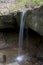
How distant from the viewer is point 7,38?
600 centimetres

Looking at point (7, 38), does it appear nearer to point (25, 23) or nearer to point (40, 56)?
point (25, 23)

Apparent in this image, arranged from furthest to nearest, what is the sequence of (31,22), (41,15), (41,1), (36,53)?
(41,1), (36,53), (31,22), (41,15)

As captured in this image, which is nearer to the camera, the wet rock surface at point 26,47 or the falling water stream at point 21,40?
the wet rock surface at point 26,47

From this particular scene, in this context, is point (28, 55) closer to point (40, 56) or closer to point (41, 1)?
point (40, 56)

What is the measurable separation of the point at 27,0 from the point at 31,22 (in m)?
1.68

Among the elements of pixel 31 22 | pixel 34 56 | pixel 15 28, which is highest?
pixel 31 22

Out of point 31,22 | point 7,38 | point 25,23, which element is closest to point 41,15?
point 31,22

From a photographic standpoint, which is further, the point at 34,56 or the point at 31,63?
the point at 34,56

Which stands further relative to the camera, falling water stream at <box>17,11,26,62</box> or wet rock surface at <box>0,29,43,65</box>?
falling water stream at <box>17,11,26,62</box>

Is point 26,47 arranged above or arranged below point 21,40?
below

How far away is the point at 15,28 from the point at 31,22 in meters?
1.05

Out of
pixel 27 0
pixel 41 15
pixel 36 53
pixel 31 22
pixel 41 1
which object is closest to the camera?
pixel 41 15

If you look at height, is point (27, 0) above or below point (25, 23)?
above

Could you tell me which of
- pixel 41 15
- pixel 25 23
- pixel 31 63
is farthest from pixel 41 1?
pixel 31 63
